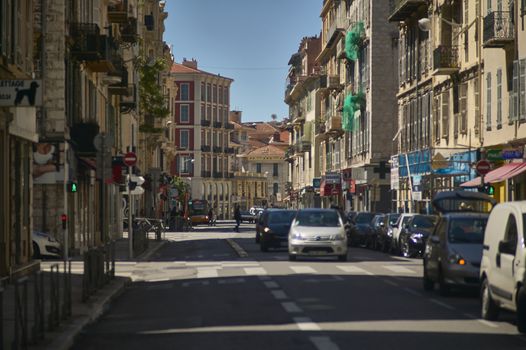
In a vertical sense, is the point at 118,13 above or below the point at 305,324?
above

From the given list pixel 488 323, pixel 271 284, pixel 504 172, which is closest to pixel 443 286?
pixel 271 284

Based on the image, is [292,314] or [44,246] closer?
[292,314]

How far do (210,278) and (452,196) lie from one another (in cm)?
1159

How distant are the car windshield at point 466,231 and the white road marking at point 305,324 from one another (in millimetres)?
6510

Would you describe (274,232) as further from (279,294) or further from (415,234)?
(279,294)

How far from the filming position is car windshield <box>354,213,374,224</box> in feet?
187

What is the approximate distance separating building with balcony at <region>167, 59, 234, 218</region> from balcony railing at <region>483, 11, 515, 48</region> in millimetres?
125742

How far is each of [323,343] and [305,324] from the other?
2504 mm

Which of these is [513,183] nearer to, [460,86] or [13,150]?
[460,86]

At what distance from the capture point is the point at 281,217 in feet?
157

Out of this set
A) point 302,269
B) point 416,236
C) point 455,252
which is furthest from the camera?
point 416,236

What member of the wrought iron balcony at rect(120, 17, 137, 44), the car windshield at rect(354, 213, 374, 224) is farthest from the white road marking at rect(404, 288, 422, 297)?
the wrought iron balcony at rect(120, 17, 137, 44)

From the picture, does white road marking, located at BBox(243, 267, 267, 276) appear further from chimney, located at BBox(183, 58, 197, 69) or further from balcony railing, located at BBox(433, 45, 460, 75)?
chimney, located at BBox(183, 58, 197, 69)

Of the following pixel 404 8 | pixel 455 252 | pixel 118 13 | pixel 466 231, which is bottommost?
pixel 455 252
